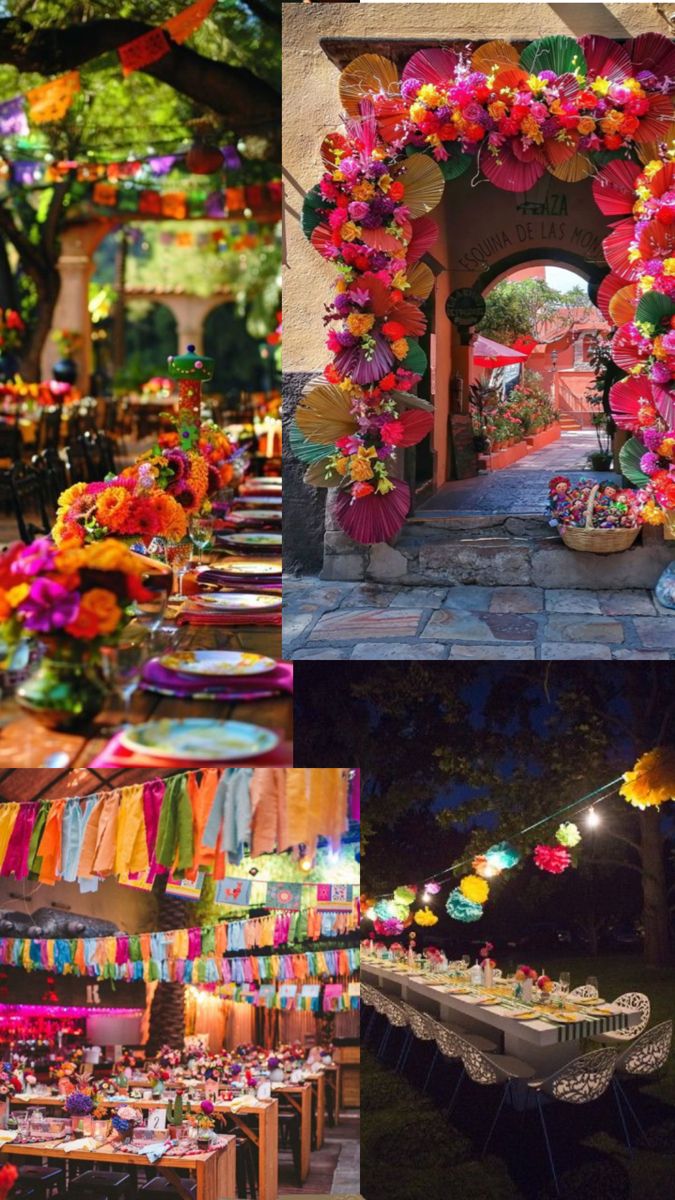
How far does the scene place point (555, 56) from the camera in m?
5.07

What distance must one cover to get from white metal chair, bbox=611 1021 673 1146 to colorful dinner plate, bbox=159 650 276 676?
1.62 meters

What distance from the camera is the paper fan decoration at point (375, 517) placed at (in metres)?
5.34

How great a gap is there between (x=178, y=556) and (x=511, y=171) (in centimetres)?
231

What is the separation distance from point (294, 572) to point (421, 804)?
1.86 meters

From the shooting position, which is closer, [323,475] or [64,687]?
[64,687]

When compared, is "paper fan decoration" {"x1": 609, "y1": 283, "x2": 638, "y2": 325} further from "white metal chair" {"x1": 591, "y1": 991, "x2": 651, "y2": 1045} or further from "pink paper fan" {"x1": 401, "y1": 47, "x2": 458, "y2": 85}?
"white metal chair" {"x1": 591, "y1": 991, "x2": 651, "y2": 1045}

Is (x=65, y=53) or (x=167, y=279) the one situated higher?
(x=167, y=279)

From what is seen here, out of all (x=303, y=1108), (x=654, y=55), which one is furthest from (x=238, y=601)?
(x=654, y=55)

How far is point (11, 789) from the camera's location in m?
3.44

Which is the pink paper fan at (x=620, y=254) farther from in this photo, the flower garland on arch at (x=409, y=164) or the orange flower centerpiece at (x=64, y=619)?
the orange flower centerpiece at (x=64, y=619)

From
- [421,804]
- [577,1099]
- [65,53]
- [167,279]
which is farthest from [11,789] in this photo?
[167,279]

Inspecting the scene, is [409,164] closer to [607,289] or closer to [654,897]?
[607,289]

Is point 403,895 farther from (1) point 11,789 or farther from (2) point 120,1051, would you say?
(1) point 11,789

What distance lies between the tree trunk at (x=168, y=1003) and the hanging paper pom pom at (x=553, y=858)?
90cm
